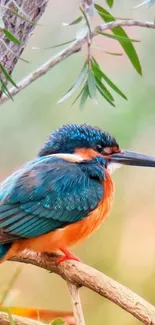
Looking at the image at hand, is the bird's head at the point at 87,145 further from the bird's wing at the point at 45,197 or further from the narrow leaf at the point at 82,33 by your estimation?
the narrow leaf at the point at 82,33

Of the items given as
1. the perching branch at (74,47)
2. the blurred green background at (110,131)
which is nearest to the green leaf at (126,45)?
the perching branch at (74,47)

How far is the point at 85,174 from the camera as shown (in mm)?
1993

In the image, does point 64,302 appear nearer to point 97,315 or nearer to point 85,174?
point 97,315

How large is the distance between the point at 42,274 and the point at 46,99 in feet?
2.07

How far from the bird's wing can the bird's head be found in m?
0.04

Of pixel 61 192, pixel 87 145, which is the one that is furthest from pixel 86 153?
pixel 61 192

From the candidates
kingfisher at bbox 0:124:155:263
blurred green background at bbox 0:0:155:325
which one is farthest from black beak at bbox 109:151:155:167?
blurred green background at bbox 0:0:155:325

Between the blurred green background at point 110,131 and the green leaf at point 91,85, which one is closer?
the green leaf at point 91,85

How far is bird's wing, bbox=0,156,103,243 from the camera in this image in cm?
183

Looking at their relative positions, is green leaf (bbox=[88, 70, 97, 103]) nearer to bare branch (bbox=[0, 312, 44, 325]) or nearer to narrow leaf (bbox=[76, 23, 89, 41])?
narrow leaf (bbox=[76, 23, 89, 41])

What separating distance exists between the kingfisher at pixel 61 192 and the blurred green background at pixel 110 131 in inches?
37.6

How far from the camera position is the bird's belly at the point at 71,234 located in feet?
6.07

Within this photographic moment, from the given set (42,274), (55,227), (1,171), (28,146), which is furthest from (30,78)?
(42,274)

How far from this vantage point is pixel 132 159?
6.56 ft
